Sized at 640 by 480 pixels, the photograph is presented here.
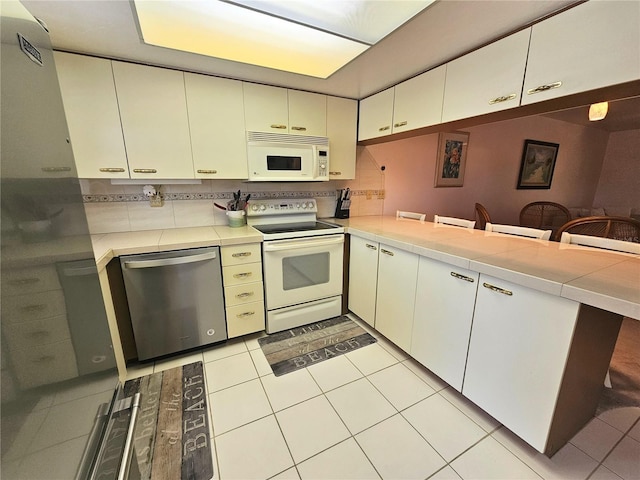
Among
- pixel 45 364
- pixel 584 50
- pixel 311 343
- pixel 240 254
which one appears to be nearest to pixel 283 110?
pixel 240 254

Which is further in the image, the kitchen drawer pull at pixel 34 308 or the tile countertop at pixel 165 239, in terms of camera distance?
the tile countertop at pixel 165 239

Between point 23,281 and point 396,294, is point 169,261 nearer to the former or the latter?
point 23,281

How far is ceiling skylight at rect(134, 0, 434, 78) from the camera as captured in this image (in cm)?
120

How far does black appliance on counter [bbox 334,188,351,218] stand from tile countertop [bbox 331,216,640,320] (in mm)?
737

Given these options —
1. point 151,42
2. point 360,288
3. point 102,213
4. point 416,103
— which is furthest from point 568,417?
point 102,213

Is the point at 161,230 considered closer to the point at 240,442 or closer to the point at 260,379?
the point at 260,379

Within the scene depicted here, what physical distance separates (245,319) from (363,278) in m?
1.04

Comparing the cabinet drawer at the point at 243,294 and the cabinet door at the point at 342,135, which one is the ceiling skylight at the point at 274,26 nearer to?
the cabinet door at the point at 342,135

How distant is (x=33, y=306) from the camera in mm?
458

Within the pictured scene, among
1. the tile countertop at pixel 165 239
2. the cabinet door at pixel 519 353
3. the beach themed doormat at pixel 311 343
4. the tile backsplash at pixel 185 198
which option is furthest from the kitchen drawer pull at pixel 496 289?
the tile backsplash at pixel 185 198

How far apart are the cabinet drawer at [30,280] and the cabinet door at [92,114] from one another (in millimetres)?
1619

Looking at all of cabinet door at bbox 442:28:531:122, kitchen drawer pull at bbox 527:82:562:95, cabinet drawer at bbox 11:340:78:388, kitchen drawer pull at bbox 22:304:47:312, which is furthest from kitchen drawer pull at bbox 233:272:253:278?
kitchen drawer pull at bbox 527:82:562:95

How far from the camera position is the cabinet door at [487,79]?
4.56ft

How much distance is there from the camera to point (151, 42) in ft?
4.94
